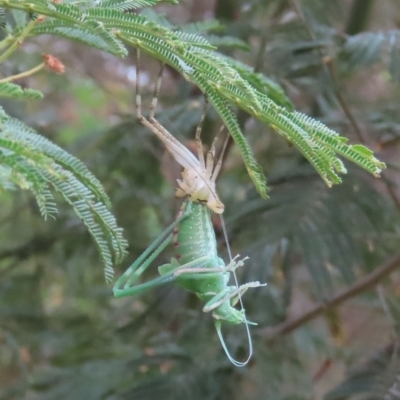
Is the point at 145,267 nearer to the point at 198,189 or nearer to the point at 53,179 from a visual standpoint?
the point at 198,189

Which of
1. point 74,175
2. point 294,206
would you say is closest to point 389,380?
point 294,206

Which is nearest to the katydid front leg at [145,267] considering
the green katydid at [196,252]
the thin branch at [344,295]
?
the green katydid at [196,252]

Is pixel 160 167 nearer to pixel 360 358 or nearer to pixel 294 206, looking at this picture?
pixel 294 206

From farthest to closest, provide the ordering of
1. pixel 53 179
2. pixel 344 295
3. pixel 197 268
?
pixel 344 295 → pixel 197 268 → pixel 53 179

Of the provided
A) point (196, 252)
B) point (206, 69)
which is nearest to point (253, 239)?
point (196, 252)

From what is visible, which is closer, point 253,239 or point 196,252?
point 196,252

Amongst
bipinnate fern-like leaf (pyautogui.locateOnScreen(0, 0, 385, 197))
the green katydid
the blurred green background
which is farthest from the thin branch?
bipinnate fern-like leaf (pyautogui.locateOnScreen(0, 0, 385, 197))
